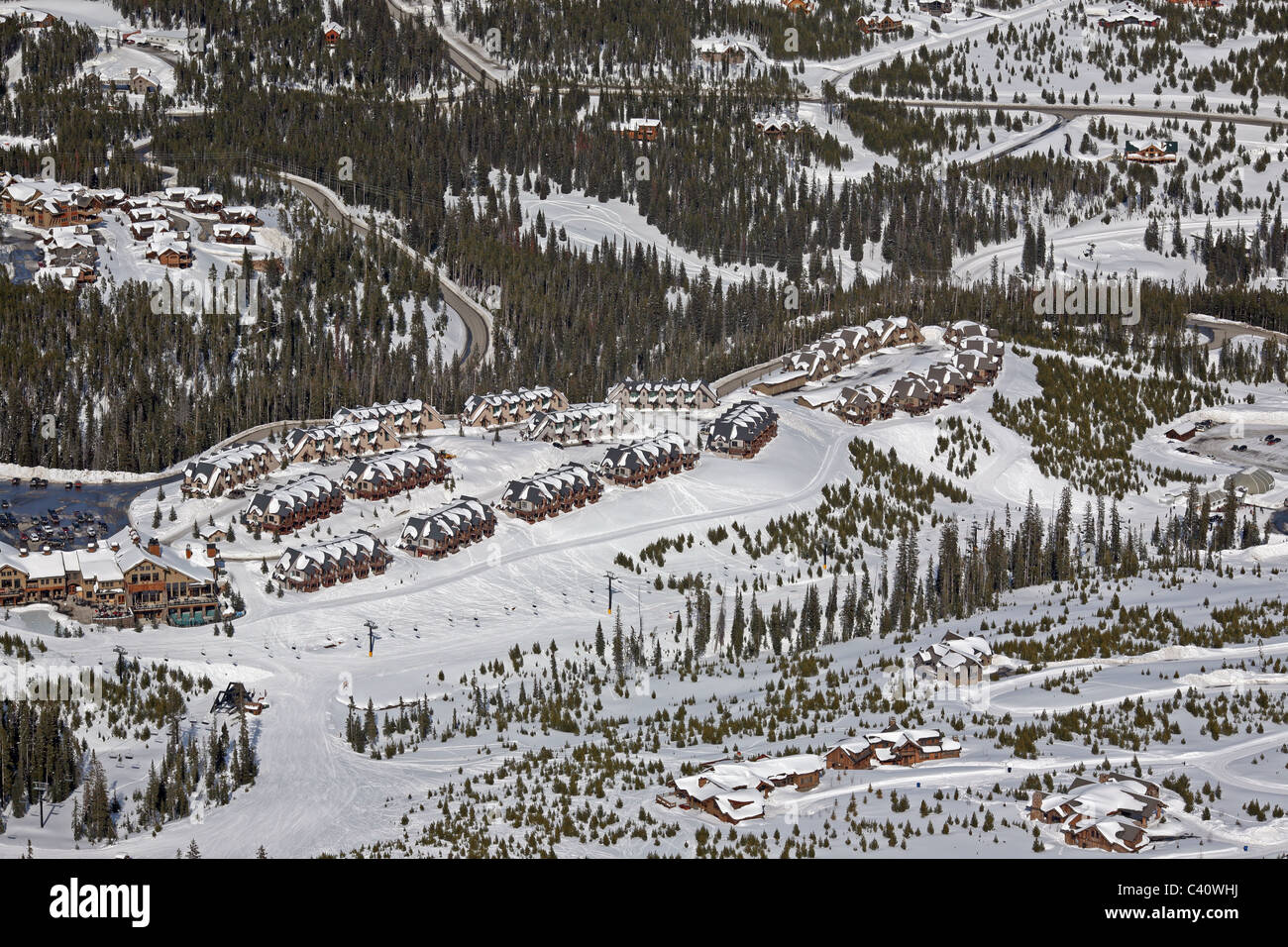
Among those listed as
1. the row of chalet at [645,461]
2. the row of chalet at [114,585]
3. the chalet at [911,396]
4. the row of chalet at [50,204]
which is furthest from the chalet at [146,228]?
the row of chalet at [114,585]

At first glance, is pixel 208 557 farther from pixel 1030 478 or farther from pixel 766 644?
pixel 1030 478

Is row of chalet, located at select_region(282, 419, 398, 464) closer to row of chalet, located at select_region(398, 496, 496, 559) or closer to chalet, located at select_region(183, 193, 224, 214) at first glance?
row of chalet, located at select_region(398, 496, 496, 559)

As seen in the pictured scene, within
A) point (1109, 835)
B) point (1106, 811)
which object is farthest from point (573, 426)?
point (1109, 835)

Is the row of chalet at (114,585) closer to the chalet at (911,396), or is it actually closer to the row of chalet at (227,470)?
the row of chalet at (227,470)

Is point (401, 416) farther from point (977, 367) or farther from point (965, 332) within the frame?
point (965, 332)

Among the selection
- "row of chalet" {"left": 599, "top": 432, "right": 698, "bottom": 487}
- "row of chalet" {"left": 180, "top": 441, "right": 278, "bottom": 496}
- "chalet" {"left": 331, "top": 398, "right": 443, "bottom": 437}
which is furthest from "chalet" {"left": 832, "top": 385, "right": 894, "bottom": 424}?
"row of chalet" {"left": 180, "top": 441, "right": 278, "bottom": 496}

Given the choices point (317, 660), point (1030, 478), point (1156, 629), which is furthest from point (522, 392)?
point (1156, 629)

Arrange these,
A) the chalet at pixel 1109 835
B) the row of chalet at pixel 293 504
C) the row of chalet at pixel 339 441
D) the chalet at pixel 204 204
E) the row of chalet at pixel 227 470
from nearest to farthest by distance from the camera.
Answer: the chalet at pixel 1109 835 < the row of chalet at pixel 293 504 < the row of chalet at pixel 227 470 < the row of chalet at pixel 339 441 < the chalet at pixel 204 204
